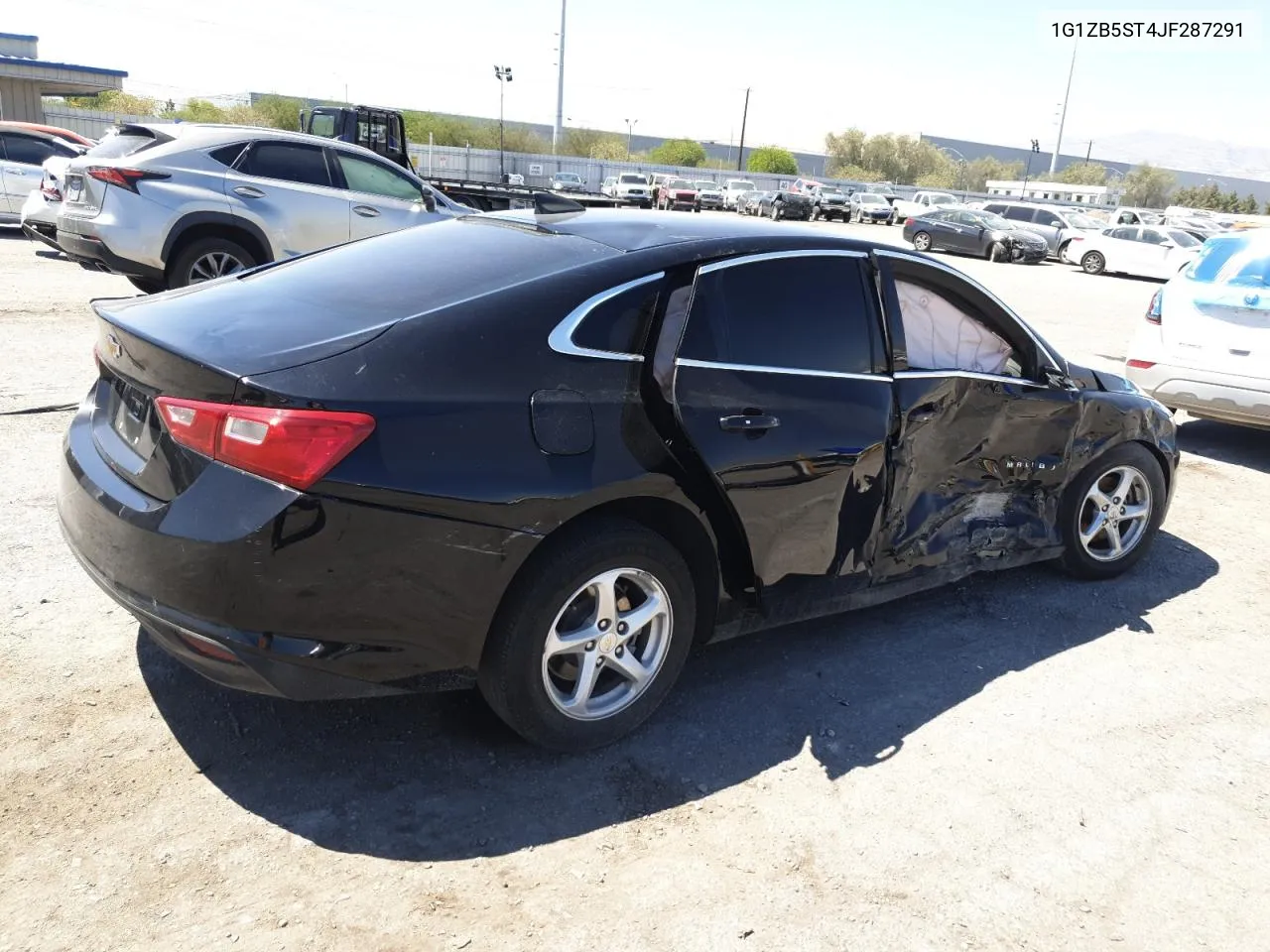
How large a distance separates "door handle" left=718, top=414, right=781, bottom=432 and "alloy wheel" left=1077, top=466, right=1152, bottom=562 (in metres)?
2.30

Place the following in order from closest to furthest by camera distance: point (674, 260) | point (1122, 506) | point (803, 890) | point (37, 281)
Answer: point (803, 890), point (674, 260), point (1122, 506), point (37, 281)

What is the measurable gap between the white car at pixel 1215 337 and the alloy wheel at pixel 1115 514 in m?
2.96

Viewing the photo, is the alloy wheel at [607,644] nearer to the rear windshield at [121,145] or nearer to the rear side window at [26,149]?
the rear windshield at [121,145]

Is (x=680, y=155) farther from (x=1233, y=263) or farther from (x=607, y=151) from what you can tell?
(x=1233, y=263)

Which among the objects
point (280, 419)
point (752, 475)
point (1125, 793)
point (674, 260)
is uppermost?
point (674, 260)

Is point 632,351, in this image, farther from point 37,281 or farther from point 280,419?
point 37,281

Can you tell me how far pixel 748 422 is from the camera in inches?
131

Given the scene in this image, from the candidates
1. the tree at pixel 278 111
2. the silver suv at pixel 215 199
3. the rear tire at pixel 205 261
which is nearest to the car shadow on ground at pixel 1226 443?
the silver suv at pixel 215 199

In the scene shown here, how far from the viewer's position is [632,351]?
312 cm

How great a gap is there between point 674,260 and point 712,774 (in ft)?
5.62

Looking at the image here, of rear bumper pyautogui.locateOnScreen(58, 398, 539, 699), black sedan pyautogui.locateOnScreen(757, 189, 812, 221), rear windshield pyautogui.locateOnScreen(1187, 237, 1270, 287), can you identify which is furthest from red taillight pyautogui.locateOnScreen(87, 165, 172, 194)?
black sedan pyautogui.locateOnScreen(757, 189, 812, 221)

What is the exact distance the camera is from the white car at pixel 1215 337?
729 centimetres

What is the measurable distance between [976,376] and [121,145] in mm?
8689

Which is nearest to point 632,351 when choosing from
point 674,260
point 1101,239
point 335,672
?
point 674,260
